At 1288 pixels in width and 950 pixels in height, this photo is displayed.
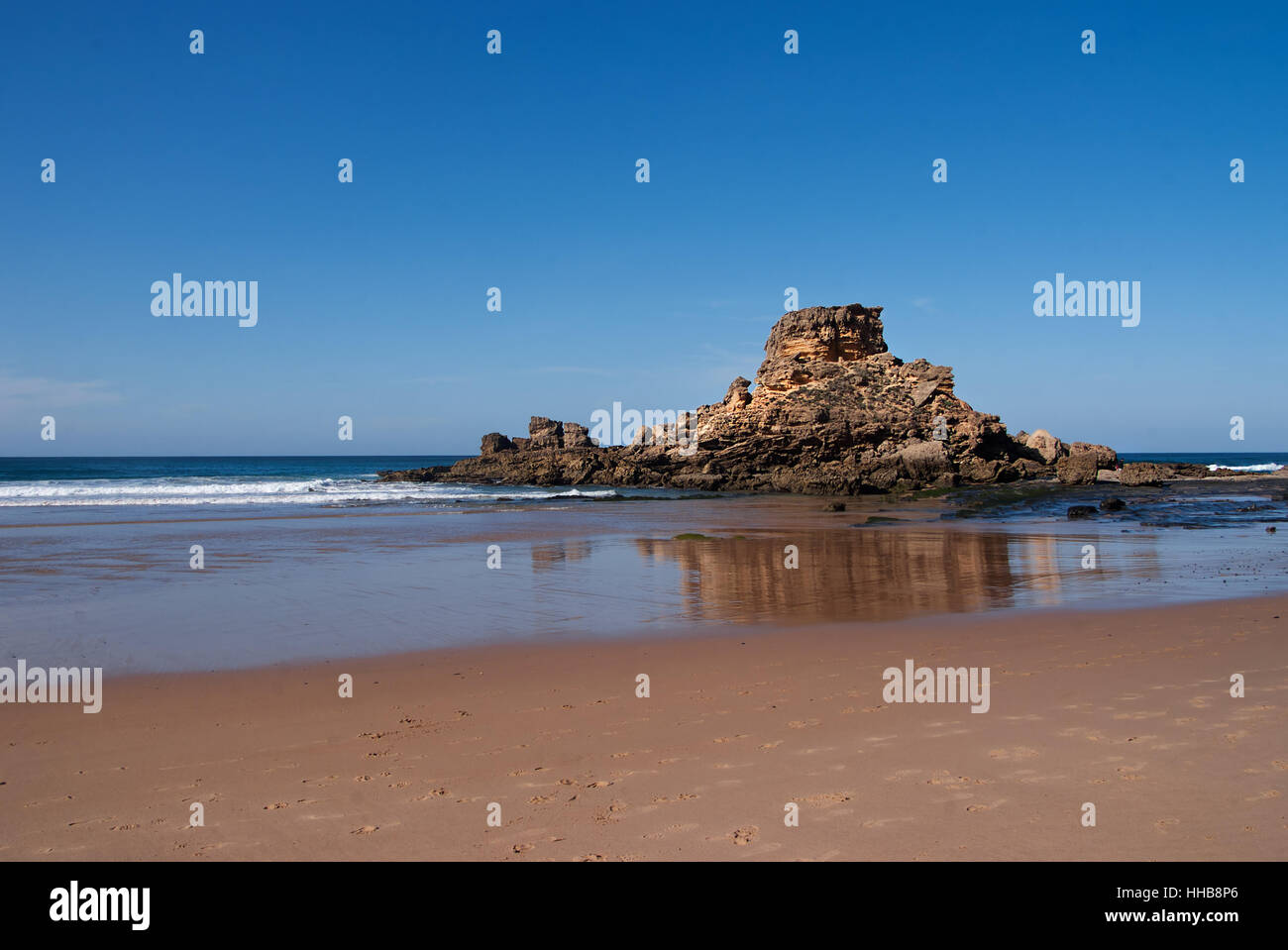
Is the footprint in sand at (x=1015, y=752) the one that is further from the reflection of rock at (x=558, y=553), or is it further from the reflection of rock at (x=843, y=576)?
the reflection of rock at (x=558, y=553)

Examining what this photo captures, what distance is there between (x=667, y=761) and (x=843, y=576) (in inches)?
355

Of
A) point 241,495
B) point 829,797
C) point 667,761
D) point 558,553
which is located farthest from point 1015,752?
point 241,495

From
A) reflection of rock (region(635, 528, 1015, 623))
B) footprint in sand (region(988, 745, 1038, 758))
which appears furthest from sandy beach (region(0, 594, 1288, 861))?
reflection of rock (region(635, 528, 1015, 623))

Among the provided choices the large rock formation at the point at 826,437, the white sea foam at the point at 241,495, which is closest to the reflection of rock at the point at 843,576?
the large rock formation at the point at 826,437

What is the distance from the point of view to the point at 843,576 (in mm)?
13320

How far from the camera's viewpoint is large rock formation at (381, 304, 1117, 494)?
44.7 m

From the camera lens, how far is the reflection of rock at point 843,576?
34.1 ft

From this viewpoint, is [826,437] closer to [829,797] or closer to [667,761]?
[667,761]

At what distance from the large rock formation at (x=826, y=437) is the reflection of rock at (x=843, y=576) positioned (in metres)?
22.5

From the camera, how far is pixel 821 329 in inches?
2202

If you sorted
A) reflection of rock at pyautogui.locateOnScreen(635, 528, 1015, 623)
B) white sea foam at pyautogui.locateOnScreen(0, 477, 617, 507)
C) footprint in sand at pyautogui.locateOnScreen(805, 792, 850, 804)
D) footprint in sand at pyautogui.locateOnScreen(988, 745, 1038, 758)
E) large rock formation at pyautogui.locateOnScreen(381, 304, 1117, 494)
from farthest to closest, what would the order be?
A: 1. large rock formation at pyautogui.locateOnScreen(381, 304, 1117, 494)
2. white sea foam at pyautogui.locateOnScreen(0, 477, 617, 507)
3. reflection of rock at pyautogui.locateOnScreen(635, 528, 1015, 623)
4. footprint in sand at pyautogui.locateOnScreen(988, 745, 1038, 758)
5. footprint in sand at pyautogui.locateOnScreen(805, 792, 850, 804)

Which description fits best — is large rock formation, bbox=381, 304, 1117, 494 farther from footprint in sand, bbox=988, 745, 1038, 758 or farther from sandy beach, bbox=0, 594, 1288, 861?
footprint in sand, bbox=988, 745, 1038, 758

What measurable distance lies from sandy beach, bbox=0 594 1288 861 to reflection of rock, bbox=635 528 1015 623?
8.21 ft
